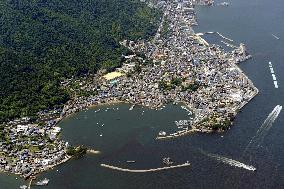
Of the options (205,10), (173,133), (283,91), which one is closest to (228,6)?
(205,10)

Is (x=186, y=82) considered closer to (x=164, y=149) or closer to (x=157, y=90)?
(x=157, y=90)

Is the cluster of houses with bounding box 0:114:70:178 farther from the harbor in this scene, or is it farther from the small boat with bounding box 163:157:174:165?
the small boat with bounding box 163:157:174:165

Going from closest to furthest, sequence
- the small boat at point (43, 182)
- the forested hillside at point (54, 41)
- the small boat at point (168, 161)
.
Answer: the small boat at point (43, 182) → the small boat at point (168, 161) → the forested hillside at point (54, 41)

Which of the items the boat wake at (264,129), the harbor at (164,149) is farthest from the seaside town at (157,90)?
the boat wake at (264,129)

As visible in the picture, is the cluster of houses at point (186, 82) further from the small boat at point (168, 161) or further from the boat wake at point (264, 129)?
the small boat at point (168, 161)

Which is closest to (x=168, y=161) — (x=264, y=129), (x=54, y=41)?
(x=264, y=129)

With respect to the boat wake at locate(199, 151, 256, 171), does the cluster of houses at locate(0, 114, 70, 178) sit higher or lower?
lower

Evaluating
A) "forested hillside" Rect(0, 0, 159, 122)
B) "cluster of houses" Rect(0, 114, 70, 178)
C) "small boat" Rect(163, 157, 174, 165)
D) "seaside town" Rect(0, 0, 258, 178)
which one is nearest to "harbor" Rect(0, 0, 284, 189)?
"small boat" Rect(163, 157, 174, 165)
